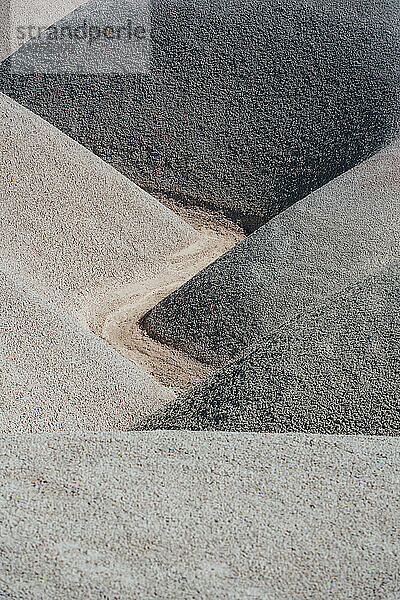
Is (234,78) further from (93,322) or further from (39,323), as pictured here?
(39,323)

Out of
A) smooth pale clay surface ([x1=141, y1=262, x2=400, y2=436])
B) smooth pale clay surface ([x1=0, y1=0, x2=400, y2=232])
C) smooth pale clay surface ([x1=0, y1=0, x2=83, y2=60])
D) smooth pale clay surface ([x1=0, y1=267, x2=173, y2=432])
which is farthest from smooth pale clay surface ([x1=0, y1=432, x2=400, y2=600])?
smooth pale clay surface ([x1=0, y1=0, x2=83, y2=60])

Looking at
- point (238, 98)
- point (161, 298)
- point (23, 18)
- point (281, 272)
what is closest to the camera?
point (281, 272)

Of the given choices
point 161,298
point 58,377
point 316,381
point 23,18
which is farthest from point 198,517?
point 23,18

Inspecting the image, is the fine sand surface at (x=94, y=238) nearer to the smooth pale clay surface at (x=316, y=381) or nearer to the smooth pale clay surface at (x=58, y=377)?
the smooth pale clay surface at (x=58, y=377)

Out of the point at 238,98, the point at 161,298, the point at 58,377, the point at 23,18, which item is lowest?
the point at 161,298

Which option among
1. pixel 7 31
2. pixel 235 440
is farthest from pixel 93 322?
pixel 7 31

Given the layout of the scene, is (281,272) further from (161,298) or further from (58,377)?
(58,377)

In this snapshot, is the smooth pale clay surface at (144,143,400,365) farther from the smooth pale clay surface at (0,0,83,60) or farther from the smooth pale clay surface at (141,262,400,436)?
the smooth pale clay surface at (0,0,83,60)
